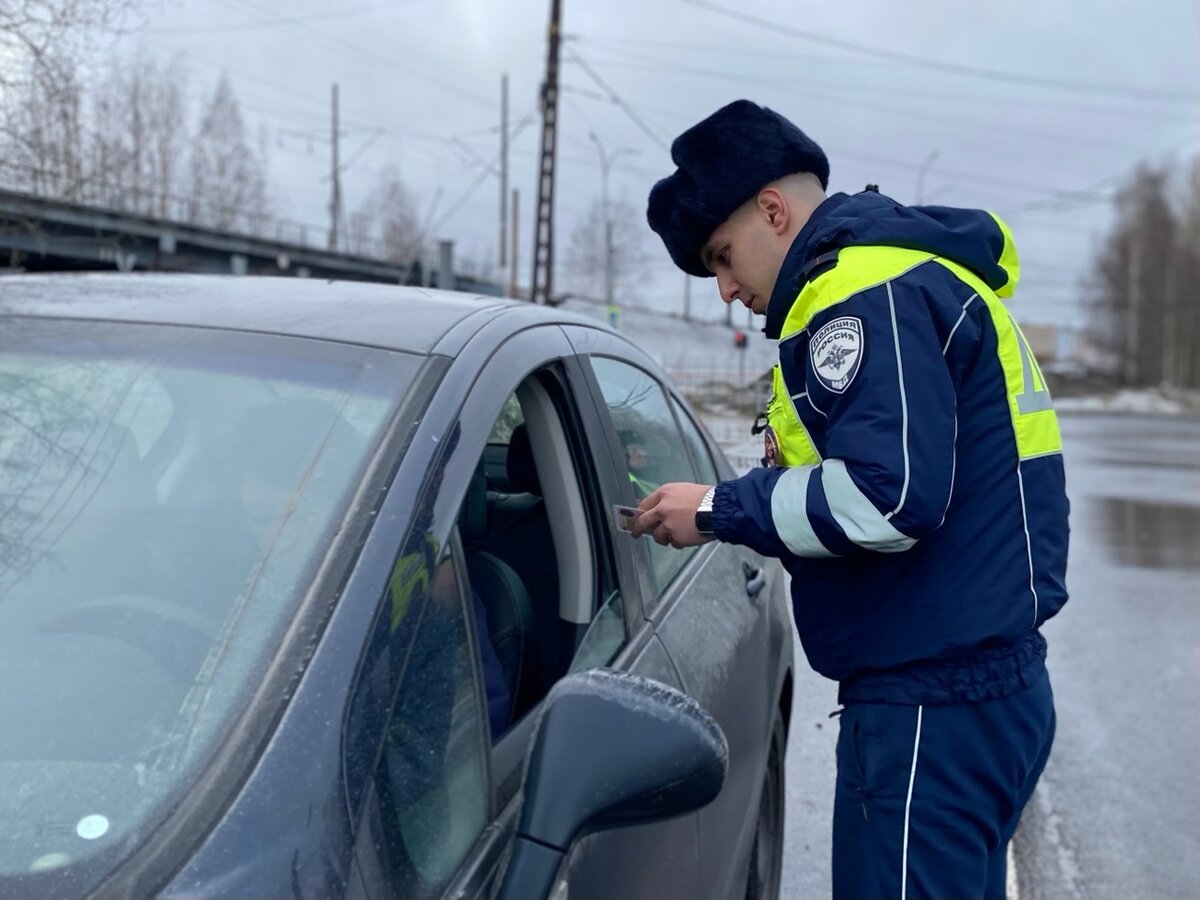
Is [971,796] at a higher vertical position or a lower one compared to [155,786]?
lower

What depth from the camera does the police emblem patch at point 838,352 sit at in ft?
5.43

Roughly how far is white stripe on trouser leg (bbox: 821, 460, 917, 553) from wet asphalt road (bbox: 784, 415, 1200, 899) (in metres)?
2.16

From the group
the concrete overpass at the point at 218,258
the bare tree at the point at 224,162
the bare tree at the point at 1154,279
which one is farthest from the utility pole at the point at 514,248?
the bare tree at the point at 1154,279

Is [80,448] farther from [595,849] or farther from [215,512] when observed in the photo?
[595,849]

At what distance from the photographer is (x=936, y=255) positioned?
1754 millimetres

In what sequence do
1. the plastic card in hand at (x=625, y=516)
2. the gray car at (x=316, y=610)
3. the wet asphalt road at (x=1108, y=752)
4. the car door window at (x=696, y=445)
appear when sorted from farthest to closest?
the wet asphalt road at (x=1108, y=752), the car door window at (x=696, y=445), the plastic card in hand at (x=625, y=516), the gray car at (x=316, y=610)

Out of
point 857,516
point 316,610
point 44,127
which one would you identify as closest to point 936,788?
point 857,516

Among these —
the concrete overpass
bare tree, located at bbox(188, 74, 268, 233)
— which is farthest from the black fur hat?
bare tree, located at bbox(188, 74, 268, 233)

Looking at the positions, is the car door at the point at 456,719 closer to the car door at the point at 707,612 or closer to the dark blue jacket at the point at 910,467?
the car door at the point at 707,612

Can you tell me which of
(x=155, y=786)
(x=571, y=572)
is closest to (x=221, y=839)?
(x=155, y=786)

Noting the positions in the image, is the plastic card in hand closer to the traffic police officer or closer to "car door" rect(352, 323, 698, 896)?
the traffic police officer

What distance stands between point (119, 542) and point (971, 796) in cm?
140

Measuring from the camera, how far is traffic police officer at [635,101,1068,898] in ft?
5.41

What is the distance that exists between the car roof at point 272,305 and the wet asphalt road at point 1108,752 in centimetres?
238
